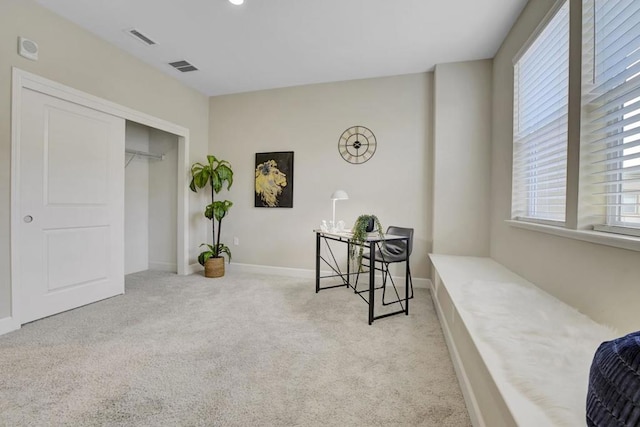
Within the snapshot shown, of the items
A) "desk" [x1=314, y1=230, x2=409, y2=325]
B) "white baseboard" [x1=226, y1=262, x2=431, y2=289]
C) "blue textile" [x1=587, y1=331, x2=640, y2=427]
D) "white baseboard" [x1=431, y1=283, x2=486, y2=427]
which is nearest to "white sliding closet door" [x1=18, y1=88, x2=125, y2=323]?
"white baseboard" [x1=226, y1=262, x2=431, y2=289]

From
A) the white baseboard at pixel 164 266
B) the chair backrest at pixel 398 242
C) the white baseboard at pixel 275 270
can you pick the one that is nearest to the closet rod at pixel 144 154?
the white baseboard at pixel 164 266

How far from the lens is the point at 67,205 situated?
263 centimetres

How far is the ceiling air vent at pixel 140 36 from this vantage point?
107 inches

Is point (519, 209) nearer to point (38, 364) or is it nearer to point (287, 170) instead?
point (287, 170)

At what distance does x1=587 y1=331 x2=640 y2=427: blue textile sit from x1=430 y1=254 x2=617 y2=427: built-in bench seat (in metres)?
0.18

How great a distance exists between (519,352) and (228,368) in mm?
1591

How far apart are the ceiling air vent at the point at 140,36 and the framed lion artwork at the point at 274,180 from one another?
1.78m

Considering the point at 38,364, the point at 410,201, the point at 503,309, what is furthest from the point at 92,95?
the point at 503,309

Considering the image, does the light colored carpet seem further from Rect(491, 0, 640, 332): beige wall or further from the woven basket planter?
the woven basket planter

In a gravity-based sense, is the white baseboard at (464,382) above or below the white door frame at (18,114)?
below

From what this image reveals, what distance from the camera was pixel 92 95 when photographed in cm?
277

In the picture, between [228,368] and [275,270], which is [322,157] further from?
[228,368]

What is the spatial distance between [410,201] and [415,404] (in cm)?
250

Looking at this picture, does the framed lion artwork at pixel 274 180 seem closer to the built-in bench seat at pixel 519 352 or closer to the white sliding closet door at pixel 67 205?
the white sliding closet door at pixel 67 205
